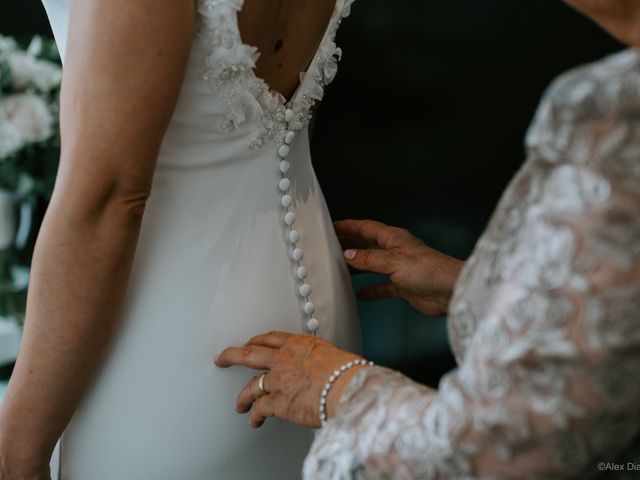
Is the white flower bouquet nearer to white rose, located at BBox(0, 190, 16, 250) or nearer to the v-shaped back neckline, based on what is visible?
white rose, located at BBox(0, 190, 16, 250)

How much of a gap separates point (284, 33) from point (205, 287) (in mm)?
360

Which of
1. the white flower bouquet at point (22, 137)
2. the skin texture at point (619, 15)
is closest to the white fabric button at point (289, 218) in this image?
the skin texture at point (619, 15)

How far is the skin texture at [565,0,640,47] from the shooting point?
83 centimetres

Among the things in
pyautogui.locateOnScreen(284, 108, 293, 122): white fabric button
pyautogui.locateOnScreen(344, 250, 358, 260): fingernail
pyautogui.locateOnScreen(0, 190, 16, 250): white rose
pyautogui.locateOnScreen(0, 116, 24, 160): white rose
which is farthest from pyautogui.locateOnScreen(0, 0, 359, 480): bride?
pyautogui.locateOnScreen(0, 190, 16, 250): white rose

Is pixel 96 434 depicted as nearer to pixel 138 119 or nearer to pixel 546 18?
pixel 138 119

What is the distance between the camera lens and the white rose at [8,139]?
172 cm

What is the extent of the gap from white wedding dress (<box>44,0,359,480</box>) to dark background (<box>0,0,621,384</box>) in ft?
2.66

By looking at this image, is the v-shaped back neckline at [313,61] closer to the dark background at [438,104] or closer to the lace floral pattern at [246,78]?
the lace floral pattern at [246,78]

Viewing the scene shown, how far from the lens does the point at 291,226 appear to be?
4.23 feet

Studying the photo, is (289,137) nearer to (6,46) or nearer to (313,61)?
(313,61)

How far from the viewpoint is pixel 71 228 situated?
41.3 inches

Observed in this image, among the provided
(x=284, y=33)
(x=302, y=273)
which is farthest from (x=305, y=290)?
(x=284, y=33)

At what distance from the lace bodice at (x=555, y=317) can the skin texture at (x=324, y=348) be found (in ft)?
0.67

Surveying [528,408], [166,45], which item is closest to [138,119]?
[166,45]
